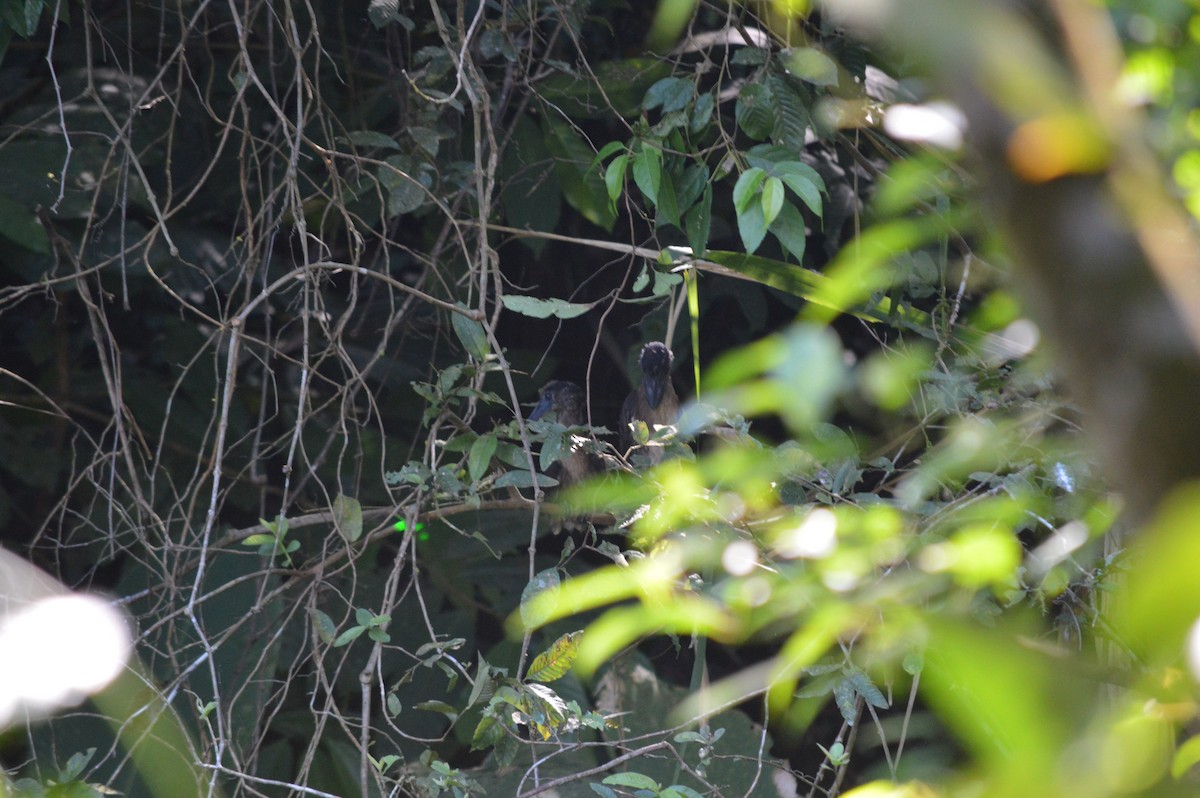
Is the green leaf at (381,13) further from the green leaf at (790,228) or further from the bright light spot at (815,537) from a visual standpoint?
the bright light spot at (815,537)

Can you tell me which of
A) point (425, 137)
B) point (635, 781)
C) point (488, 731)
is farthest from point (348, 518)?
point (425, 137)

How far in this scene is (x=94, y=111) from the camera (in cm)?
341

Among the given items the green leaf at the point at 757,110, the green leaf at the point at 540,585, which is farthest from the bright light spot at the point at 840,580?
the green leaf at the point at 757,110

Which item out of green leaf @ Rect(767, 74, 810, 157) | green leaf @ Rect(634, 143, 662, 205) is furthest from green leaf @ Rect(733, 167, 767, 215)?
green leaf @ Rect(767, 74, 810, 157)

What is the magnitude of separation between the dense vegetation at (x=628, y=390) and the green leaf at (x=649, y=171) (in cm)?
1

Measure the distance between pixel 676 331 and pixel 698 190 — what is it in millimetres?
1112

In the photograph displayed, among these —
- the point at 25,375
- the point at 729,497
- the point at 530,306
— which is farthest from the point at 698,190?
the point at 25,375

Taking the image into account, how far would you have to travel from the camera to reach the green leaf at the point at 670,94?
104 inches

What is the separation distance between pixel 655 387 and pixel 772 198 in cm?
120

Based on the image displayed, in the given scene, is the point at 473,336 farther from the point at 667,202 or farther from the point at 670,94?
the point at 670,94

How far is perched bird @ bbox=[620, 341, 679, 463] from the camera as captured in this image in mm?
3227

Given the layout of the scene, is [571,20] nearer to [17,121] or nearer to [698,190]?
[698,190]

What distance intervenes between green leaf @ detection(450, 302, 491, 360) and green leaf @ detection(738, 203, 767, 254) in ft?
2.13

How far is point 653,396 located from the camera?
3283 mm
